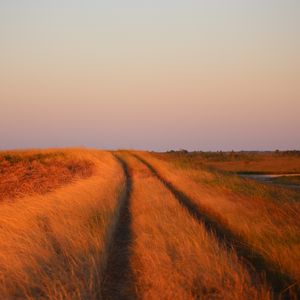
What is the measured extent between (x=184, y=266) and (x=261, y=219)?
4100mm

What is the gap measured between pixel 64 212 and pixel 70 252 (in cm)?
343

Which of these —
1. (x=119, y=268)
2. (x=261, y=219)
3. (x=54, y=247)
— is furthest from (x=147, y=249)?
(x=261, y=219)

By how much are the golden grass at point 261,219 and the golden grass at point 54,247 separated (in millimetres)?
2743

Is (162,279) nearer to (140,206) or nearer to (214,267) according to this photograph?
(214,267)

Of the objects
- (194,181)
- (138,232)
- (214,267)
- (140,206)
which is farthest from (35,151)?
(214,267)

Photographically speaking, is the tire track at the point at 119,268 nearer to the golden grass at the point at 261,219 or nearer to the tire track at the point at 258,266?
the tire track at the point at 258,266

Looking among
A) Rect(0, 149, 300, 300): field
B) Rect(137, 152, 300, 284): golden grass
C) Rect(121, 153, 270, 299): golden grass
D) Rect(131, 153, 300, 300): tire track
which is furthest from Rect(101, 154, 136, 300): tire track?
Rect(137, 152, 300, 284): golden grass

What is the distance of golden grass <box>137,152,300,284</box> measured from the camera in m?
7.40

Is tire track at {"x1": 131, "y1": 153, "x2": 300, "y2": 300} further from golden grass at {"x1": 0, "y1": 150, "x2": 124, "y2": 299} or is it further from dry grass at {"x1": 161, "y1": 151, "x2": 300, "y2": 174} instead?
dry grass at {"x1": 161, "y1": 151, "x2": 300, "y2": 174}

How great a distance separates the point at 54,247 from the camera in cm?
798

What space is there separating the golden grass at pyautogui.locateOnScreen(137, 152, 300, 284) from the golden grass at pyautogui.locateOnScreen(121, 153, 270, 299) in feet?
2.47

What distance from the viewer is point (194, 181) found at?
2064 cm

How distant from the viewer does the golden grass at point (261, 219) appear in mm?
7402

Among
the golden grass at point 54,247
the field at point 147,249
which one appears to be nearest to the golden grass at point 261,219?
the field at point 147,249
